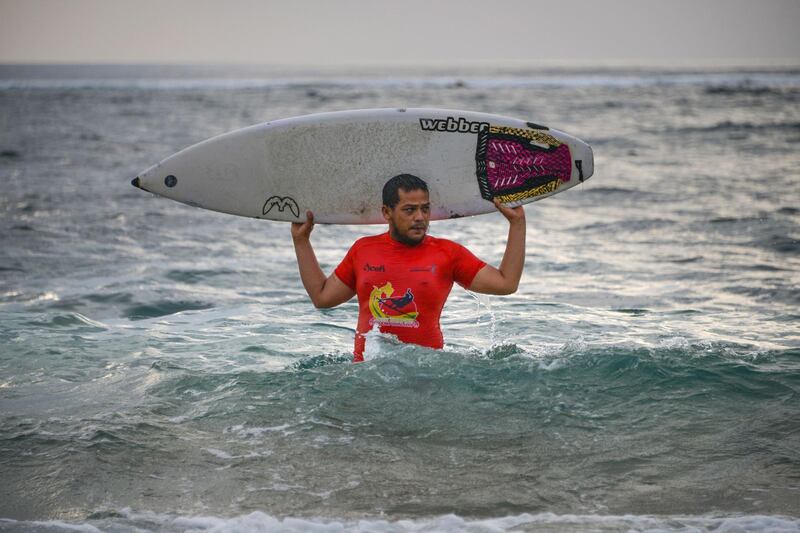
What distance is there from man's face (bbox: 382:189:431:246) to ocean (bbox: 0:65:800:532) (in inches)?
28.9

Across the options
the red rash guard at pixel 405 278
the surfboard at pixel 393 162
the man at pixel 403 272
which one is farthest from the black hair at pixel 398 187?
the surfboard at pixel 393 162

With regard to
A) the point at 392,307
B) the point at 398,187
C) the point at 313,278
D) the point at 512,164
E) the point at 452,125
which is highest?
the point at 452,125

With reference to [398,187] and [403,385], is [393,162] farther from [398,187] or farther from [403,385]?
[403,385]

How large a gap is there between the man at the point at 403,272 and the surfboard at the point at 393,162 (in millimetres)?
680

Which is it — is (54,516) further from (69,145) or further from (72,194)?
(69,145)

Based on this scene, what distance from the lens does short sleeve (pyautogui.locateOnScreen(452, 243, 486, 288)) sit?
5278mm

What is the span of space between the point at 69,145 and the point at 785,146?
17579 mm

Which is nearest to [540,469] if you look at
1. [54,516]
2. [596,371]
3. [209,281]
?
[596,371]

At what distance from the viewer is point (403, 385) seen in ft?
18.4

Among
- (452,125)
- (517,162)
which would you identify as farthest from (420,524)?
(452,125)

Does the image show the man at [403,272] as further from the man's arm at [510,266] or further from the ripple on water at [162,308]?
the ripple on water at [162,308]

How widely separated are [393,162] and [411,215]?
3.15ft

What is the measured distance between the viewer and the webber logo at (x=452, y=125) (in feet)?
20.1

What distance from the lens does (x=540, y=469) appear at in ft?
15.2
